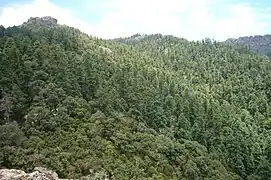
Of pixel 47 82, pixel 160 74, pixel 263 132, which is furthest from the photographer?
pixel 160 74

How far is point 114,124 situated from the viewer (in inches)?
2717

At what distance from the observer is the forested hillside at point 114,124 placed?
59094 mm

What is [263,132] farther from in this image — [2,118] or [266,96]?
[2,118]

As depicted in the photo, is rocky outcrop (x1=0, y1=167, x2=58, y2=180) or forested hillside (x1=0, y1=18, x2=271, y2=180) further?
forested hillside (x1=0, y1=18, x2=271, y2=180)

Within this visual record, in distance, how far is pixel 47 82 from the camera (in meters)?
73.0

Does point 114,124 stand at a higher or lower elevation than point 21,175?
higher

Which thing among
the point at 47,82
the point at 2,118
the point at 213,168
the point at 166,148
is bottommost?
the point at 213,168

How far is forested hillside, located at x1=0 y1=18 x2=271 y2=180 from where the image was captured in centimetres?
5909

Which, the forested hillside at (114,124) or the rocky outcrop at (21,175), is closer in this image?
the rocky outcrop at (21,175)

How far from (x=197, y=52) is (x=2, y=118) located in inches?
4968

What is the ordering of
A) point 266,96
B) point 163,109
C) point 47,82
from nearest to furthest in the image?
1. point 47,82
2. point 163,109
3. point 266,96

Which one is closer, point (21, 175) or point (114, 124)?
point (21, 175)

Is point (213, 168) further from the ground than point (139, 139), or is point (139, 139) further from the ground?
point (139, 139)

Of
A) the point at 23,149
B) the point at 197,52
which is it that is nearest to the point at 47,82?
the point at 23,149
